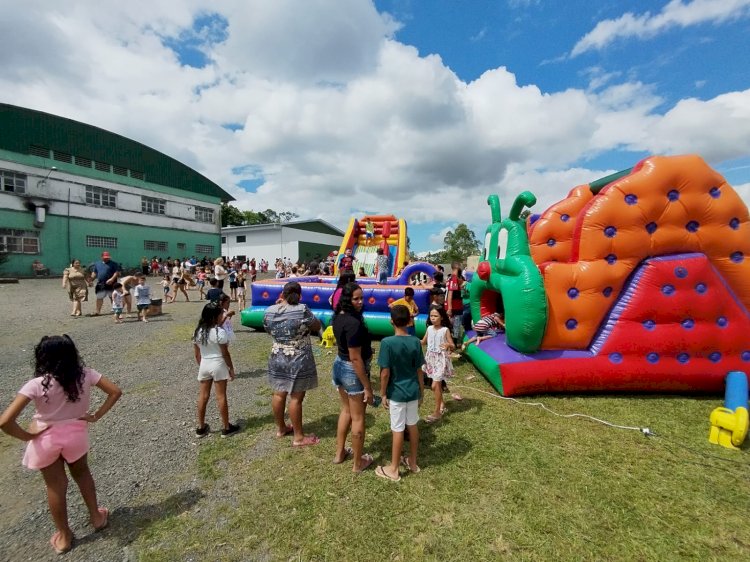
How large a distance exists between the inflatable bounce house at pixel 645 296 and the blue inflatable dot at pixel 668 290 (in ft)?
0.04

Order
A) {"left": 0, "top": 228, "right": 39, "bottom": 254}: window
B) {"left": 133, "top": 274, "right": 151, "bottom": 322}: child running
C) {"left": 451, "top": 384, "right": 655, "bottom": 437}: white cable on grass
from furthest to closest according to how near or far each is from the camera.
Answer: {"left": 0, "top": 228, "right": 39, "bottom": 254}: window, {"left": 133, "top": 274, "right": 151, "bottom": 322}: child running, {"left": 451, "top": 384, "right": 655, "bottom": 437}: white cable on grass

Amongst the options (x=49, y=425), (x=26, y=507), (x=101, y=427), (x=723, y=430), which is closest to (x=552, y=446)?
(x=723, y=430)

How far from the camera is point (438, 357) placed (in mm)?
4441

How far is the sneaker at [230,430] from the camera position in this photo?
3898 mm

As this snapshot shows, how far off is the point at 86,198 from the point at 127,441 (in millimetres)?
27325

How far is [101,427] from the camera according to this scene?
4051 mm

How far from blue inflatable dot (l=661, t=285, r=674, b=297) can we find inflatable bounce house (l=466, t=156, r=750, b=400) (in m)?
0.01

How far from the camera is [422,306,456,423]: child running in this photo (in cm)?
437

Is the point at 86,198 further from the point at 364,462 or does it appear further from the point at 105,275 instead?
the point at 364,462

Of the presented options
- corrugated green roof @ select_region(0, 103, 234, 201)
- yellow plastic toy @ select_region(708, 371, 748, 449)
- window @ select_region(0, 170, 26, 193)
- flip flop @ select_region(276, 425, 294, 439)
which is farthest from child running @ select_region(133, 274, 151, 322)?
corrugated green roof @ select_region(0, 103, 234, 201)

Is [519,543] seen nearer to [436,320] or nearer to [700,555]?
[700,555]

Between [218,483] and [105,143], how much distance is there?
3039cm

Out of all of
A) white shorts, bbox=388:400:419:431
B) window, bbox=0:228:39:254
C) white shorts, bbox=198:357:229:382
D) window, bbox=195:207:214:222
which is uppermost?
window, bbox=195:207:214:222

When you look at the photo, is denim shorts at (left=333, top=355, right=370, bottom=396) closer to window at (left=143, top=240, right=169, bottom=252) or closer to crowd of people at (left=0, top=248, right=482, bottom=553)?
crowd of people at (left=0, top=248, right=482, bottom=553)
